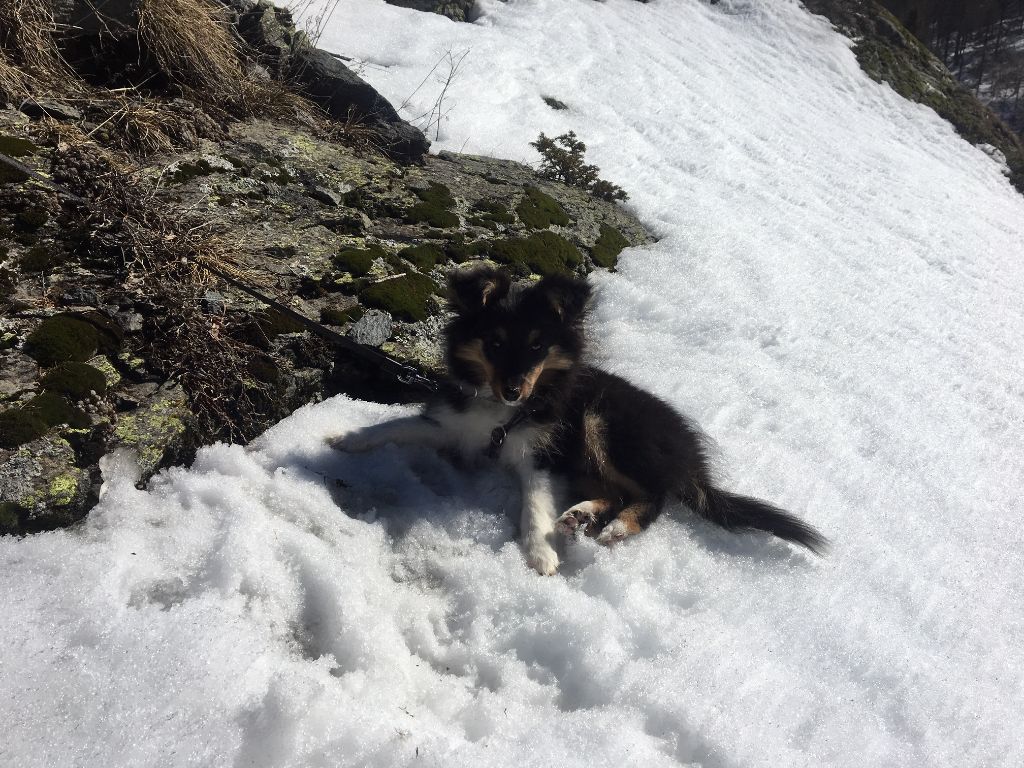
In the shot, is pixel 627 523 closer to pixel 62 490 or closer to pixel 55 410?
pixel 62 490

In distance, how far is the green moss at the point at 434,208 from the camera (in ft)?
18.4

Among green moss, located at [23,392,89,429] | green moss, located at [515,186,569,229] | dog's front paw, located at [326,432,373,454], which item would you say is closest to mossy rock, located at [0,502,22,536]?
green moss, located at [23,392,89,429]

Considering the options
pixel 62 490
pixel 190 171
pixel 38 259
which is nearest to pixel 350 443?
pixel 62 490

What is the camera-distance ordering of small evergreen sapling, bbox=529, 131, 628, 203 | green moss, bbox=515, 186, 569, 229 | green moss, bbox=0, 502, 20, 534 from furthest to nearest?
small evergreen sapling, bbox=529, 131, 628, 203 < green moss, bbox=515, 186, 569, 229 < green moss, bbox=0, 502, 20, 534

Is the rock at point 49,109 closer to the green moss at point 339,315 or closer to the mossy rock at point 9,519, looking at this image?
the green moss at point 339,315

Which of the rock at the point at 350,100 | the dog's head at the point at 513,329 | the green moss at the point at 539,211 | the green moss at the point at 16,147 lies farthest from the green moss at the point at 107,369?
the rock at the point at 350,100

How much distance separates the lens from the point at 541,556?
10.0ft

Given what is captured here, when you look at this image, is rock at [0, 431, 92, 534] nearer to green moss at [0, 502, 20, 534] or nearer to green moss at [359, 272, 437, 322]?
green moss at [0, 502, 20, 534]

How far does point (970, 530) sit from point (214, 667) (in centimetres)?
419

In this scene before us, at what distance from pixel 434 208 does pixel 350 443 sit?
9.70 ft

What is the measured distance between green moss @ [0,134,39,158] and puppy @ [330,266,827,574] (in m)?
2.85

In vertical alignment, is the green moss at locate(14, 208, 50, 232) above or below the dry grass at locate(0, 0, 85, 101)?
below

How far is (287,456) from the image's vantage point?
3354mm

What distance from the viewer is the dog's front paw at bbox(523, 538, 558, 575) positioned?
302 cm
